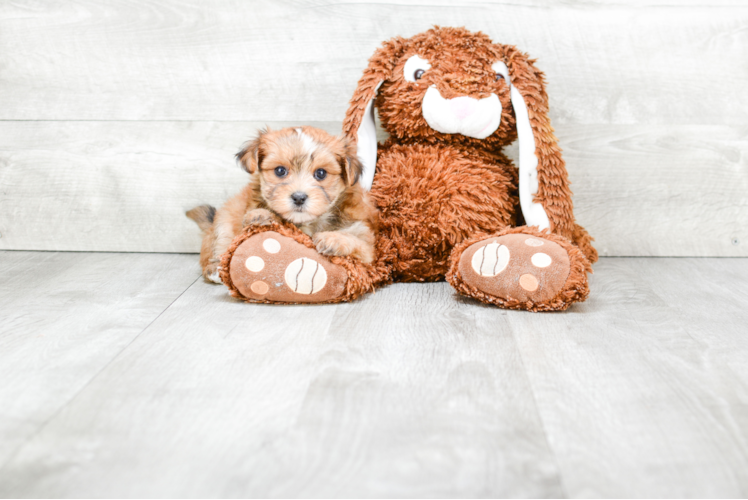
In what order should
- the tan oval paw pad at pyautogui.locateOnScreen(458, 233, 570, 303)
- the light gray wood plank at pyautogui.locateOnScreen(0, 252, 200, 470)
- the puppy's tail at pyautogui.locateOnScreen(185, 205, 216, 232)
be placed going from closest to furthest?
the light gray wood plank at pyautogui.locateOnScreen(0, 252, 200, 470)
the tan oval paw pad at pyautogui.locateOnScreen(458, 233, 570, 303)
the puppy's tail at pyautogui.locateOnScreen(185, 205, 216, 232)

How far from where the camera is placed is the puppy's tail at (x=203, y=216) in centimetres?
209

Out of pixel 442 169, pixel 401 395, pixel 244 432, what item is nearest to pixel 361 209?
pixel 442 169

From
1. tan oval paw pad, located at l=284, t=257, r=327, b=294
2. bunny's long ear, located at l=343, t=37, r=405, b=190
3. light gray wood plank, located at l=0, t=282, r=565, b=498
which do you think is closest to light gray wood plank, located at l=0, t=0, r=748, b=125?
bunny's long ear, located at l=343, t=37, r=405, b=190

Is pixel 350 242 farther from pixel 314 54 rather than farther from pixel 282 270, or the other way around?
pixel 314 54

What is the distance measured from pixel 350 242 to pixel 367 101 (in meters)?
0.50

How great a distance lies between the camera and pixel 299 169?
168 cm

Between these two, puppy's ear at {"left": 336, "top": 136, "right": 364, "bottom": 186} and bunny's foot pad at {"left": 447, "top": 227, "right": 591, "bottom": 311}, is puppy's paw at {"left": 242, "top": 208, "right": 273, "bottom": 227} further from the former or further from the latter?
bunny's foot pad at {"left": 447, "top": 227, "right": 591, "bottom": 311}

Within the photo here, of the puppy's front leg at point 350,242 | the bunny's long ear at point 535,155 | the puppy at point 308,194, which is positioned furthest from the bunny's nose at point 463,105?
the puppy's front leg at point 350,242

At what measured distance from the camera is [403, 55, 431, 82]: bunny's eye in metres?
1.88

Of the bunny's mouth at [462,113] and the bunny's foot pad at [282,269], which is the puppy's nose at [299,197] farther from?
the bunny's mouth at [462,113]

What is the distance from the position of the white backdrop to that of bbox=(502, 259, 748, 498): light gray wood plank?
57 centimetres

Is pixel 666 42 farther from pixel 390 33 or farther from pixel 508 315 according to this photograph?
pixel 508 315

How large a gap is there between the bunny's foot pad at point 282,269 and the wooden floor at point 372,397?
5cm

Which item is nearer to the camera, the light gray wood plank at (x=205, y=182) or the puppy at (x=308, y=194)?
the puppy at (x=308, y=194)
